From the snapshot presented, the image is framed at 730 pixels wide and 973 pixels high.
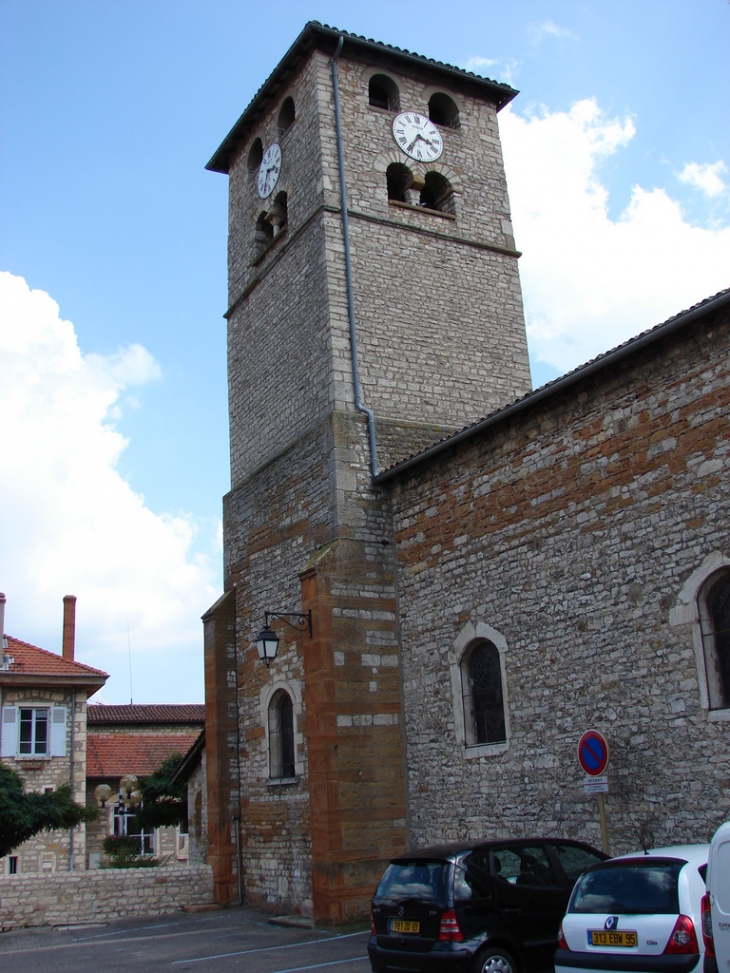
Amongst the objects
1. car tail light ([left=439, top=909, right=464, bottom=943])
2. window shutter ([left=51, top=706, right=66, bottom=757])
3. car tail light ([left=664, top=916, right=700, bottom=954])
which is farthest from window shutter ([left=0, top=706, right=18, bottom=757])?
car tail light ([left=664, top=916, right=700, bottom=954])

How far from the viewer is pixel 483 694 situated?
1234 centimetres

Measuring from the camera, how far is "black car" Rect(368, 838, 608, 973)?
7.55m

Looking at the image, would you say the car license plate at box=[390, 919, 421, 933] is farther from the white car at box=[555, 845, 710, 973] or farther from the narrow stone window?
the narrow stone window

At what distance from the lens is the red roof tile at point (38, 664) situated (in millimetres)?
27078

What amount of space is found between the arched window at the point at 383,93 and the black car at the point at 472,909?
14.5 meters

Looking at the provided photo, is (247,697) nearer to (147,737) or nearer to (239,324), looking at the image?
(239,324)

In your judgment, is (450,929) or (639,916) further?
(450,929)

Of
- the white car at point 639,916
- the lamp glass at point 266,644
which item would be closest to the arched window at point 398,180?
the lamp glass at point 266,644

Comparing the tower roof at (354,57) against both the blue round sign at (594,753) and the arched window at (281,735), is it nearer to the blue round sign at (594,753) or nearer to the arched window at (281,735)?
the arched window at (281,735)

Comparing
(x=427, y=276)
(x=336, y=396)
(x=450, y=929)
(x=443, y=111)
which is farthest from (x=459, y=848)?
(x=443, y=111)

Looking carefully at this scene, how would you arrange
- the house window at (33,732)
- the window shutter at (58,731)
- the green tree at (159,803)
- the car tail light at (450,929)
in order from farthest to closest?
the green tree at (159,803) → the window shutter at (58,731) → the house window at (33,732) → the car tail light at (450,929)

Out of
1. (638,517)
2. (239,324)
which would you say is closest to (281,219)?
(239,324)

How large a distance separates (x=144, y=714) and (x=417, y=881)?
29.2 m

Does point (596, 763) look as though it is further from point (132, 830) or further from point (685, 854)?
point (132, 830)
